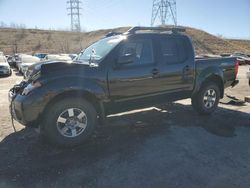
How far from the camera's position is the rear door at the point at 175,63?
17.8ft

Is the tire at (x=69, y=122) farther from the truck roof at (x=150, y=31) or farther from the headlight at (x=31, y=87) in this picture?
the truck roof at (x=150, y=31)

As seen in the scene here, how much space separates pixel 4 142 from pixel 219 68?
204 inches

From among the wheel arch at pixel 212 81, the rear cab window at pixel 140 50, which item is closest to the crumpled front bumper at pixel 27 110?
the rear cab window at pixel 140 50

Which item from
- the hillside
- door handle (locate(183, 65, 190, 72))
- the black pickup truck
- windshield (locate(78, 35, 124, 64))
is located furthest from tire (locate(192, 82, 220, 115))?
the hillside

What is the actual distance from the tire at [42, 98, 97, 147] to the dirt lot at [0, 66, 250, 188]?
18 cm

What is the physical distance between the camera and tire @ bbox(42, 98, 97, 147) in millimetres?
4254

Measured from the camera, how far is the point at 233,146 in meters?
4.54

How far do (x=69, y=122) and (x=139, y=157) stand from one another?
1.34m

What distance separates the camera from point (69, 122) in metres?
4.43

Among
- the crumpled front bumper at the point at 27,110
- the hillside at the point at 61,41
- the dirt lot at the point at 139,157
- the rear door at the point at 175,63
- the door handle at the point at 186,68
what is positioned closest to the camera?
the dirt lot at the point at 139,157

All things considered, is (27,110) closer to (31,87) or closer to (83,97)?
(31,87)

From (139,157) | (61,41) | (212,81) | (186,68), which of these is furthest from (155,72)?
(61,41)

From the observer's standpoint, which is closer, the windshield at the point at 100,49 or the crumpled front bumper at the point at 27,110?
the crumpled front bumper at the point at 27,110

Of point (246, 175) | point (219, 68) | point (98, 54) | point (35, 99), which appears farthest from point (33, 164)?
point (219, 68)
